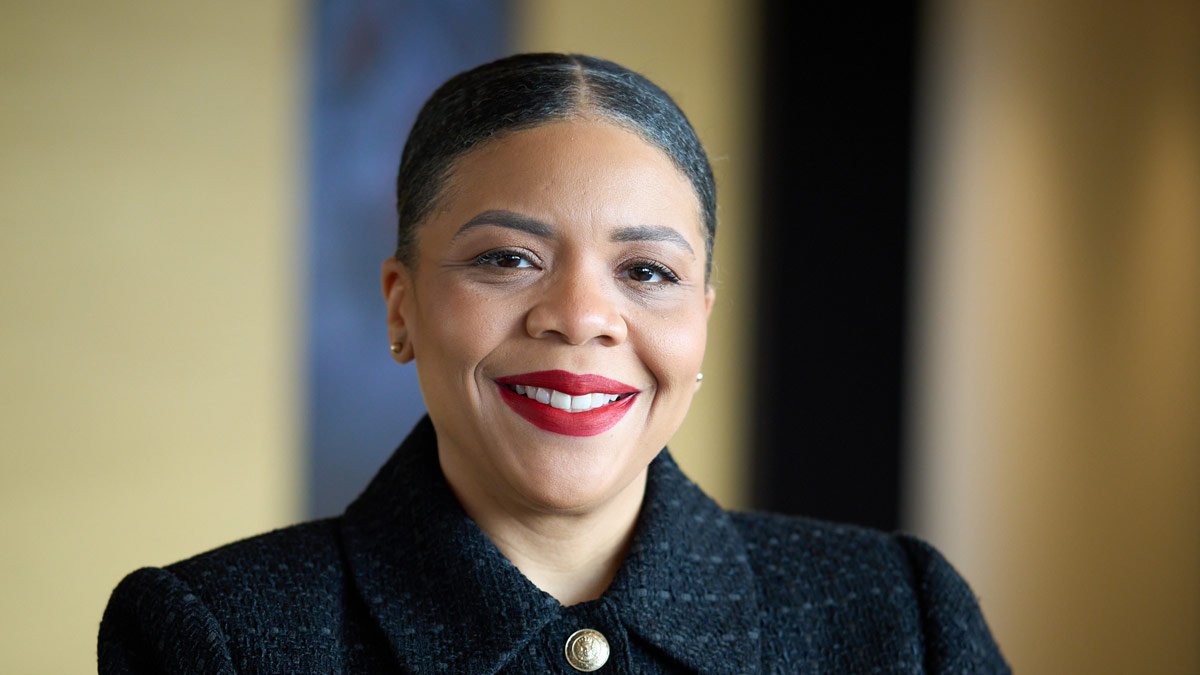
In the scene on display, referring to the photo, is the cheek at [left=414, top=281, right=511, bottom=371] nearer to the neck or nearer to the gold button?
the neck

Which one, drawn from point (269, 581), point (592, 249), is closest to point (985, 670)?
point (592, 249)

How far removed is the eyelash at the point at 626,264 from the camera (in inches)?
48.4

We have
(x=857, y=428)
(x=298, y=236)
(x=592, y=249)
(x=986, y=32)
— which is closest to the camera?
(x=592, y=249)

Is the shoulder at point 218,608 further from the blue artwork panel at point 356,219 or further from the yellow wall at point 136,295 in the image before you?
the blue artwork panel at point 356,219

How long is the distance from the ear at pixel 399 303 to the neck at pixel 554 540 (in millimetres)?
160

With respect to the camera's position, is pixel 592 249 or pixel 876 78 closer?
pixel 592 249

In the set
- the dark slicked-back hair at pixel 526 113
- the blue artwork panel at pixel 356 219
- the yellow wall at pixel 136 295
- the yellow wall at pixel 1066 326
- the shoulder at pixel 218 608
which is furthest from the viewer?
the blue artwork panel at pixel 356 219

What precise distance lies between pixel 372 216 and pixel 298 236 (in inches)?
9.3

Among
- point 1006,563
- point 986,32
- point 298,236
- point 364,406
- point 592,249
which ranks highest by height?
point 986,32

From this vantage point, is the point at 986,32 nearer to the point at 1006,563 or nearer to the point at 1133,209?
the point at 1133,209

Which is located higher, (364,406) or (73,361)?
(73,361)

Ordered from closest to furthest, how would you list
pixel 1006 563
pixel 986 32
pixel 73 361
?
pixel 73 361 < pixel 1006 563 < pixel 986 32

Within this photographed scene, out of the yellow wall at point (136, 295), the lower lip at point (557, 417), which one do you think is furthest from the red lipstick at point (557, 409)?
the yellow wall at point (136, 295)

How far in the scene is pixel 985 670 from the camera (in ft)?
4.59
